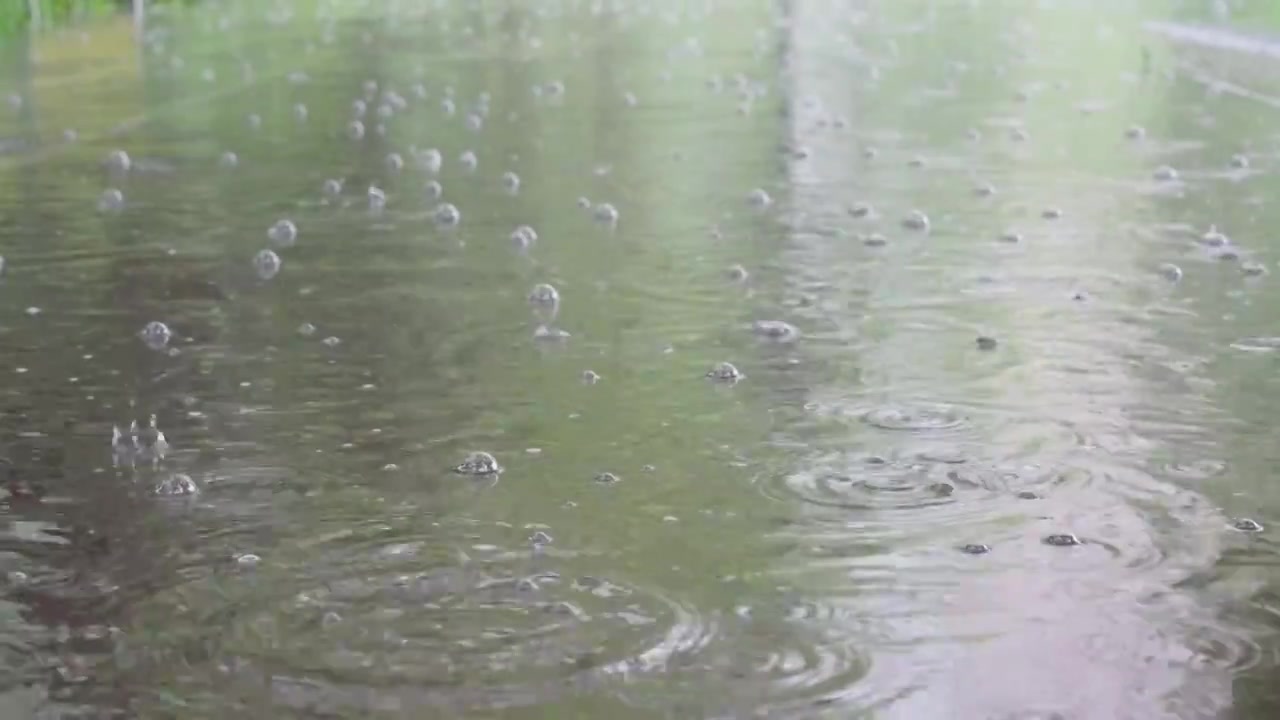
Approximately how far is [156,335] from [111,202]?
1857 millimetres

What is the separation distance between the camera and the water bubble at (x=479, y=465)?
10.9ft

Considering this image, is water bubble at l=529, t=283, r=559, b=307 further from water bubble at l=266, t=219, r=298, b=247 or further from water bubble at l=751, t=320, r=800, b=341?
water bubble at l=266, t=219, r=298, b=247

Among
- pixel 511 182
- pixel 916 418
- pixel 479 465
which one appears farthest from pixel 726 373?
pixel 511 182

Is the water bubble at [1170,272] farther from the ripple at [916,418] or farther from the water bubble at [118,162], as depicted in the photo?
the water bubble at [118,162]

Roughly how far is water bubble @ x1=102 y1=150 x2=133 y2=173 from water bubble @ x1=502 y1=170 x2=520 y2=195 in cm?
146

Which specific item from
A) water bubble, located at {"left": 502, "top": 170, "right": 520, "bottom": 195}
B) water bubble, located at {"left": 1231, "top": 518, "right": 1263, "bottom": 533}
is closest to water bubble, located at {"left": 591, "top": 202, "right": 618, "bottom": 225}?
water bubble, located at {"left": 502, "top": 170, "right": 520, "bottom": 195}

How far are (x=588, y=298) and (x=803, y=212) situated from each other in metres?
1.49

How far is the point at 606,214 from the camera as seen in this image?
5.82 metres

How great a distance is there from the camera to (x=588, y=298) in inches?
185

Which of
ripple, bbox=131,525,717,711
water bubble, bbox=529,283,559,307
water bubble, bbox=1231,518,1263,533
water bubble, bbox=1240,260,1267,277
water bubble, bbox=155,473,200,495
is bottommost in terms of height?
water bubble, bbox=155,473,200,495

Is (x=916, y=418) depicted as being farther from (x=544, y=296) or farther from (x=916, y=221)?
(x=916, y=221)

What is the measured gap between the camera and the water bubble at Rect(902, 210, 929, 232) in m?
5.68

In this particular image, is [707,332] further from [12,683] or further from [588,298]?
[12,683]

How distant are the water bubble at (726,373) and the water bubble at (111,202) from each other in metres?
2.81
